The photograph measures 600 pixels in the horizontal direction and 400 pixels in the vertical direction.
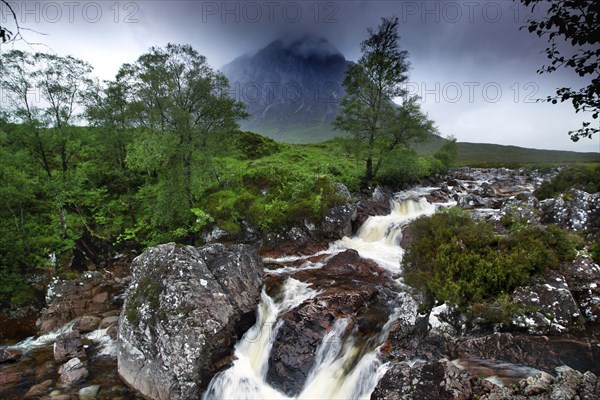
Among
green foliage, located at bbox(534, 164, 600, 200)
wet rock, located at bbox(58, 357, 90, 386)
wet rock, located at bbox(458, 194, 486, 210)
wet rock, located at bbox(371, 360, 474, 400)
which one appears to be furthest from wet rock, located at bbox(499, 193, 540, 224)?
wet rock, located at bbox(58, 357, 90, 386)

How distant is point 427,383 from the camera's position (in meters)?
6.48

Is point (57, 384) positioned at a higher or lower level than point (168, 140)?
lower

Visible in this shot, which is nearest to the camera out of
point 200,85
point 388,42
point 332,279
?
point 332,279

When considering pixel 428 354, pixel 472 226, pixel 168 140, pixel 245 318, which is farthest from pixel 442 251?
pixel 168 140

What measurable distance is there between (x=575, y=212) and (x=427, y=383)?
13063 mm

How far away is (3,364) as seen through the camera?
12.0 m

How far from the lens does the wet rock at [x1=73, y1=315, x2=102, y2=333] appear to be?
46.6 ft

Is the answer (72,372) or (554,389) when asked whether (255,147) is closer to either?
(72,372)

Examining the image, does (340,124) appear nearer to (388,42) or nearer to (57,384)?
(388,42)

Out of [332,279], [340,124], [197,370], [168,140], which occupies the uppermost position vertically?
[340,124]

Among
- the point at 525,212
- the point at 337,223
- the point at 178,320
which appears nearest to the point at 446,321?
the point at 178,320

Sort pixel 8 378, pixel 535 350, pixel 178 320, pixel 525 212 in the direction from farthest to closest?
pixel 525 212, pixel 8 378, pixel 178 320, pixel 535 350

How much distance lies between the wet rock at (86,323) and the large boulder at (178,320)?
4.69 metres

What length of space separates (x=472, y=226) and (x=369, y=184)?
18234 mm
